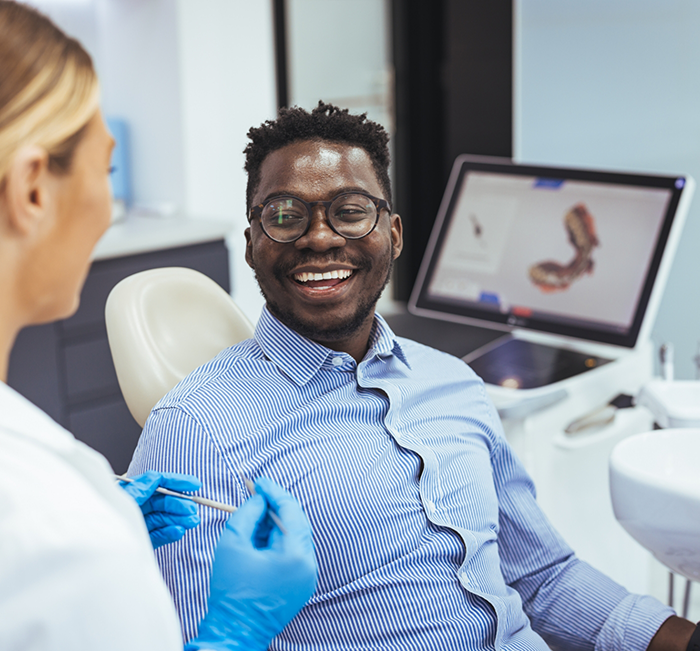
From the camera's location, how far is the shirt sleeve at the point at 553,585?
1.17 metres

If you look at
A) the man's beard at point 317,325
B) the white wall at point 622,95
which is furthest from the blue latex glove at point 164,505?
the white wall at point 622,95

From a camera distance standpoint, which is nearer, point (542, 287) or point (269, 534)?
point (269, 534)

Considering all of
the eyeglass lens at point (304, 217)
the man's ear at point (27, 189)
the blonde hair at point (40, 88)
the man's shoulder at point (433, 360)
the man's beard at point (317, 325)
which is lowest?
the man's shoulder at point (433, 360)

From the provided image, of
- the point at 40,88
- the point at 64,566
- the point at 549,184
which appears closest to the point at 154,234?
the point at 549,184

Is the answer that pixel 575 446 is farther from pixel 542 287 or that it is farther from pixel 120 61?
pixel 120 61

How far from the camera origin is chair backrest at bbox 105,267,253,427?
125cm

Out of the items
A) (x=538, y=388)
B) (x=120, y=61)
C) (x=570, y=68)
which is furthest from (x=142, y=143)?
(x=538, y=388)

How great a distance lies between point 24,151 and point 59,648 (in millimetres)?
333

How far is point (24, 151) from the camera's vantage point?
600 mm

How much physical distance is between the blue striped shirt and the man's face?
1.5 inches

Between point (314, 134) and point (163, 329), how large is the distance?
384mm

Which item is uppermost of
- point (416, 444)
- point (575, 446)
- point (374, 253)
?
point (374, 253)

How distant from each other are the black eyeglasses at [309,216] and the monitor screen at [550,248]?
843mm

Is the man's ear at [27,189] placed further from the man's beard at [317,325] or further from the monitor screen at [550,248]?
the monitor screen at [550,248]
